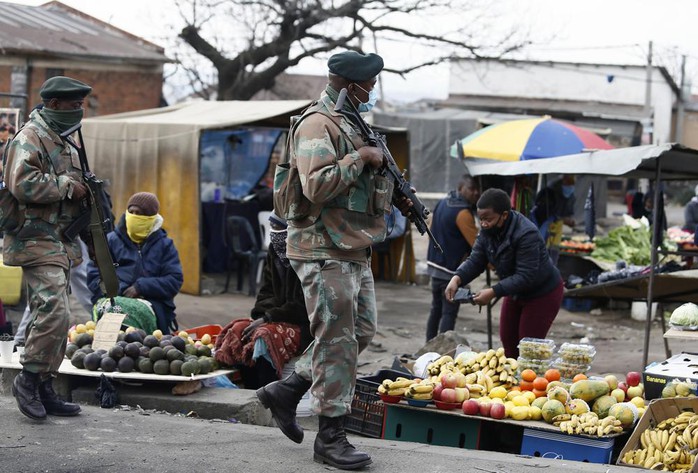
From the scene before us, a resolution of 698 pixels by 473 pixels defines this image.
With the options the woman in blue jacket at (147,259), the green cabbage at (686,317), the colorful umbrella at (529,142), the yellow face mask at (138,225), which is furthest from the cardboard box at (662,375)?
the colorful umbrella at (529,142)

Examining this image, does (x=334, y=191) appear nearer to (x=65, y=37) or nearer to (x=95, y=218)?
(x=95, y=218)

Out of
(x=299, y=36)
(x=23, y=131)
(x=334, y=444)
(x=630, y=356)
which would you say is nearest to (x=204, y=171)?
(x=299, y=36)

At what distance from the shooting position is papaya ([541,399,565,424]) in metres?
6.11

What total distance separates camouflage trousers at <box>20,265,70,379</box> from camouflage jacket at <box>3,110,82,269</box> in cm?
8

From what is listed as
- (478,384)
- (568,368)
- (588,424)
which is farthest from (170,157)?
(588,424)

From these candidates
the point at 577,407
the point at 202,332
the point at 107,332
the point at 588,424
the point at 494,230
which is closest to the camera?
the point at 588,424

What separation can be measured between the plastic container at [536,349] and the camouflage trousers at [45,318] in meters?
3.25

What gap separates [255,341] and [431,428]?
1407 millimetres

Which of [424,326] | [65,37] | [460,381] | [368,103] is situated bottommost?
[424,326]

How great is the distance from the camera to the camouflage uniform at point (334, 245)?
16.0 feet

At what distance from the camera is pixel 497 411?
20.3 ft

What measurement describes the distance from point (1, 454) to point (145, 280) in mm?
3248

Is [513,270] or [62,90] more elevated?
[62,90]

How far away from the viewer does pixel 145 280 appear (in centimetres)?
836
